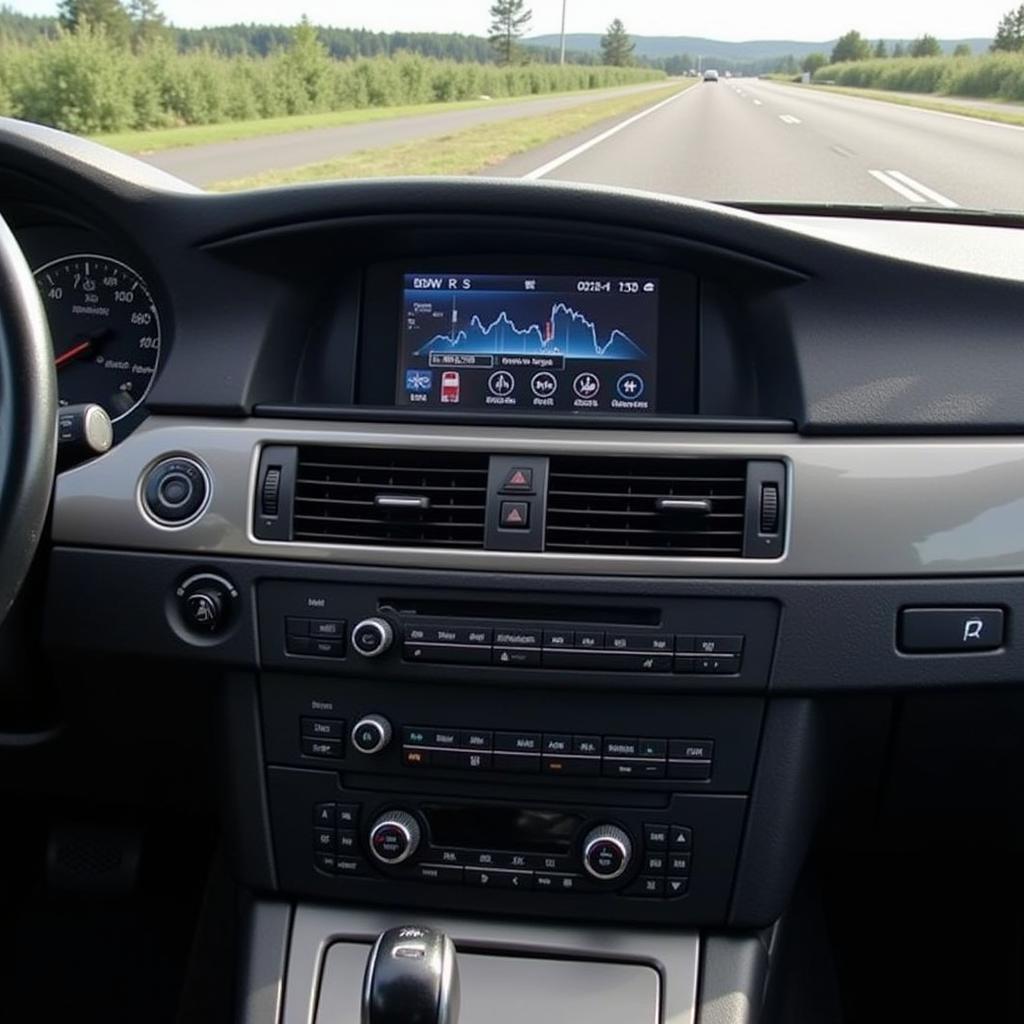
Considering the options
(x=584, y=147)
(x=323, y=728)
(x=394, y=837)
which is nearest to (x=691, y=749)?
(x=394, y=837)

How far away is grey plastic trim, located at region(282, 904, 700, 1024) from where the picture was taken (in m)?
2.26

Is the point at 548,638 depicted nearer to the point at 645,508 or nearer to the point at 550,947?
the point at 645,508

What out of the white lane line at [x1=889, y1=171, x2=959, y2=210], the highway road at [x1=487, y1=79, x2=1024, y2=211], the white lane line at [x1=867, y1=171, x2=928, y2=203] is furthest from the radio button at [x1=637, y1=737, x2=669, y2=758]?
the white lane line at [x1=867, y1=171, x2=928, y2=203]

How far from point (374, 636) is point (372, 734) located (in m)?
0.19

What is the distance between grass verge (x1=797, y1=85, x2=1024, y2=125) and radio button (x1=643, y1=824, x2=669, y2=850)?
28.9ft

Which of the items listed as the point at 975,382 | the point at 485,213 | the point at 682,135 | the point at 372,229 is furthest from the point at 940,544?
the point at 682,135

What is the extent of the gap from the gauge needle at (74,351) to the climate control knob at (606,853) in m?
1.31

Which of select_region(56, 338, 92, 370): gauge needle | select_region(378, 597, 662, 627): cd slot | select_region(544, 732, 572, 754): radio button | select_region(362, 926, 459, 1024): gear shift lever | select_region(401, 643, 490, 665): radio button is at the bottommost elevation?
select_region(362, 926, 459, 1024): gear shift lever

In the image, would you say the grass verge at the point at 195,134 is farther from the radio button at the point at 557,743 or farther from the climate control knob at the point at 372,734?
the radio button at the point at 557,743

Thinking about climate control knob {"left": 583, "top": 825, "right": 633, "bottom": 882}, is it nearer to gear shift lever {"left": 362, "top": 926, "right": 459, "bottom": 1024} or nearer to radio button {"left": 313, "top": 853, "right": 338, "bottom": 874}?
gear shift lever {"left": 362, "top": 926, "right": 459, "bottom": 1024}

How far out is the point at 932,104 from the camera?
16828 mm

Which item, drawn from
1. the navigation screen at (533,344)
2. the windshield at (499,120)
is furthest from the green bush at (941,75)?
the navigation screen at (533,344)

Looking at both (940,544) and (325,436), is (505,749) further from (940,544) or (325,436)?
(940,544)

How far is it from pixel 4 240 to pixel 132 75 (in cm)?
→ 1405
